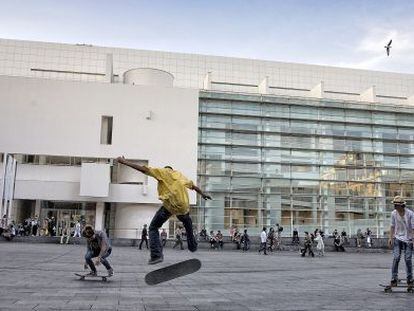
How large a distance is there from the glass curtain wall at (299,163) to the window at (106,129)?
9.24 metres

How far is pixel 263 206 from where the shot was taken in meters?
49.4

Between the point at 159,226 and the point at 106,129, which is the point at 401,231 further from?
the point at 106,129

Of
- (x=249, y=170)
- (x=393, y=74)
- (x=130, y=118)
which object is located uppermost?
(x=393, y=74)

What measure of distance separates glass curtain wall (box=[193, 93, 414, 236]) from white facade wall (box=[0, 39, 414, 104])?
30.5 ft

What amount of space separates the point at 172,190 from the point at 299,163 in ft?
143

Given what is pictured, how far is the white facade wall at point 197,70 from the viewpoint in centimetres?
5753

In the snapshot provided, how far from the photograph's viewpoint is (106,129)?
46.7 meters

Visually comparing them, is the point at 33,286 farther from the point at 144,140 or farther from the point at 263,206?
the point at 263,206

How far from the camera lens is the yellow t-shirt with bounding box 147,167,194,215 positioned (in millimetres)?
8141

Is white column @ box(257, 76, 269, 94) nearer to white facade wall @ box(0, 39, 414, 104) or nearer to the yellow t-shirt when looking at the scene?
white facade wall @ box(0, 39, 414, 104)

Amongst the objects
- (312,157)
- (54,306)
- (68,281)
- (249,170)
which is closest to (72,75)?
(249,170)

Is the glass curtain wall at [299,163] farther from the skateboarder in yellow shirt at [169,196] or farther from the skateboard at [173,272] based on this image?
the skateboard at [173,272]

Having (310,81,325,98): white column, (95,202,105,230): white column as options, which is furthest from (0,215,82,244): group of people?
(310,81,325,98): white column

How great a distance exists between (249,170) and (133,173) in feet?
40.3
